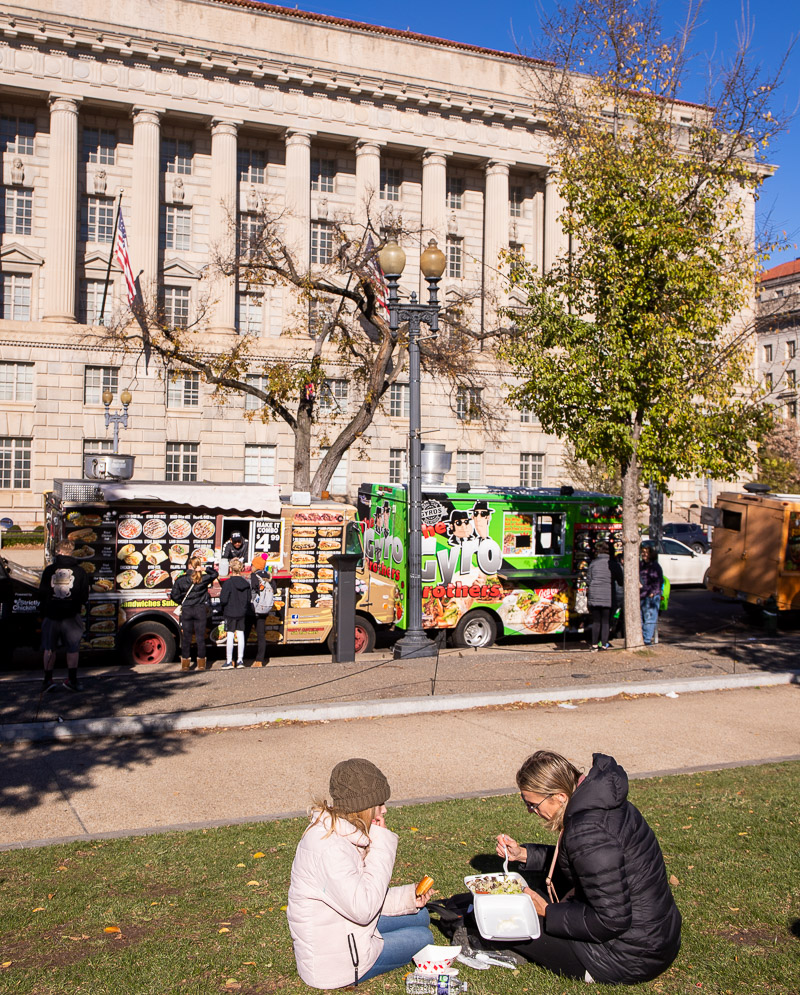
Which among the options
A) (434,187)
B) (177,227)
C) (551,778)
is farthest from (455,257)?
(551,778)

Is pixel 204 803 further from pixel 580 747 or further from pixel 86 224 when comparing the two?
pixel 86 224

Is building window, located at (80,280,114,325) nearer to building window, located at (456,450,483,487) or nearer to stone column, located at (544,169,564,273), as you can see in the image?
building window, located at (456,450,483,487)

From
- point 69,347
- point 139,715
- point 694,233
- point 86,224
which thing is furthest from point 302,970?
point 86,224

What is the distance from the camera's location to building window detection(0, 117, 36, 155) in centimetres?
4291

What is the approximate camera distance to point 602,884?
4582 mm

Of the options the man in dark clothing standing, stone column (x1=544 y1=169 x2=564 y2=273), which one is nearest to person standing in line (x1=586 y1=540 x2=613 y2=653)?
the man in dark clothing standing

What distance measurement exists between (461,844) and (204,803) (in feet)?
8.31

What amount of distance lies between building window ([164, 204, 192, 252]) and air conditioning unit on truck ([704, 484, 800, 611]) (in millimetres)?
31173

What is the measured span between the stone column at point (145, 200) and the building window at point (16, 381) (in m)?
6.45

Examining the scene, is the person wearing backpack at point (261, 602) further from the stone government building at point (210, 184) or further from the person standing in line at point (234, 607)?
the stone government building at point (210, 184)

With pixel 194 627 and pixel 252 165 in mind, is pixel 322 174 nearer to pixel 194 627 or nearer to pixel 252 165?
pixel 252 165

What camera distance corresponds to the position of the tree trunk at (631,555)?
54.2 ft

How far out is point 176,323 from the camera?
145 ft

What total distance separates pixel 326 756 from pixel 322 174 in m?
43.3
